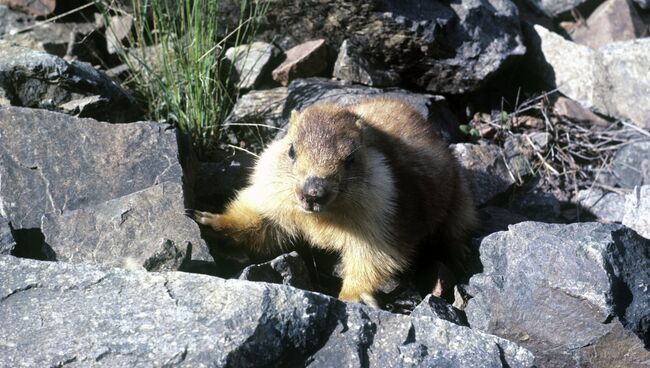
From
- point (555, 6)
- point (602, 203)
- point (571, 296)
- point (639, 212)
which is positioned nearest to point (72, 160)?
point (571, 296)

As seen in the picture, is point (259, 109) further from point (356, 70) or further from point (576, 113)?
point (576, 113)

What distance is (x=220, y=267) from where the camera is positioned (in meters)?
4.70

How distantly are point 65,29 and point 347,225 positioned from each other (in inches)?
152

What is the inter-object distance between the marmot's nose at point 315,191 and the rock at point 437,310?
2.63 feet

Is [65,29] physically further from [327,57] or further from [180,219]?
[180,219]

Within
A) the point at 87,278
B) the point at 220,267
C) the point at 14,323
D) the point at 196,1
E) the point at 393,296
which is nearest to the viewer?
the point at 14,323

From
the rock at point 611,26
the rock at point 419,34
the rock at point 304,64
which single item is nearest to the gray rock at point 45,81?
the rock at point 304,64

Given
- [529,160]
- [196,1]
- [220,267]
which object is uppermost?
[196,1]

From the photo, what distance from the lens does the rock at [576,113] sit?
23.6 feet

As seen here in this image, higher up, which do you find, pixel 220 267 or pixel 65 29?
pixel 65 29

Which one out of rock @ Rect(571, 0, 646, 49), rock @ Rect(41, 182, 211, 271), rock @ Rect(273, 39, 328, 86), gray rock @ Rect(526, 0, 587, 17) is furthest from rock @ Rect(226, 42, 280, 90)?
rock @ Rect(571, 0, 646, 49)

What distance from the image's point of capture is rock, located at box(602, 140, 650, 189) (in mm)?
6840

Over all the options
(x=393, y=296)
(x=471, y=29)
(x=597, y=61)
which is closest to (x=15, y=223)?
(x=393, y=296)

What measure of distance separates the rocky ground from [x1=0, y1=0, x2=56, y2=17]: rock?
27mm
